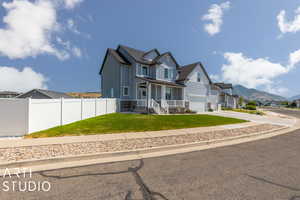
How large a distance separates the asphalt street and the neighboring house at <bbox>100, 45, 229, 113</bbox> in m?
12.6

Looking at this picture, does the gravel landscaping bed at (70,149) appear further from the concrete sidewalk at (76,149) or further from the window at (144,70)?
the window at (144,70)

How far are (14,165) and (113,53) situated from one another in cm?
1921

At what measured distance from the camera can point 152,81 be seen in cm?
1783

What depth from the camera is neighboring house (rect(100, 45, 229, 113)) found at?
63.3ft

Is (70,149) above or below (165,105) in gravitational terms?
below

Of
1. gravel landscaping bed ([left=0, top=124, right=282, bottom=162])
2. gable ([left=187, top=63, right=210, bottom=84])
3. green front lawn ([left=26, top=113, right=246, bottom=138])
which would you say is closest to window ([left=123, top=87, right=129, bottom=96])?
green front lawn ([left=26, top=113, right=246, bottom=138])

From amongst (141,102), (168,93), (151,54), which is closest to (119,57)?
(151,54)

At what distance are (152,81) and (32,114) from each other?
513 inches

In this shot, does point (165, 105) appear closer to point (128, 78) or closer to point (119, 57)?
point (128, 78)

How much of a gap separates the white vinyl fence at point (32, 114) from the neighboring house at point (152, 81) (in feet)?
31.3

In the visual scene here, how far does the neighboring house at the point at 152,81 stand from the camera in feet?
63.3

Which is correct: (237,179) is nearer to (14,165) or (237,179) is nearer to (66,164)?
(66,164)

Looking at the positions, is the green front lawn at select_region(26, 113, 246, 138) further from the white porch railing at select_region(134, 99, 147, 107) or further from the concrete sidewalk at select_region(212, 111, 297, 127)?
the white porch railing at select_region(134, 99, 147, 107)

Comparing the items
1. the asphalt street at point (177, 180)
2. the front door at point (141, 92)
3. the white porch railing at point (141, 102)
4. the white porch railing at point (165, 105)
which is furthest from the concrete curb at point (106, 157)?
the front door at point (141, 92)
